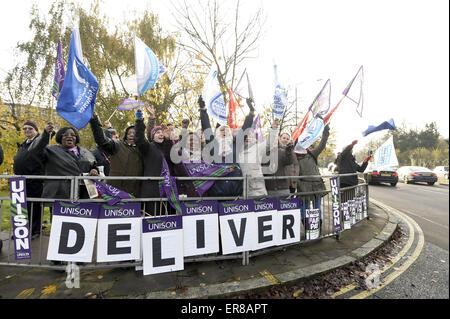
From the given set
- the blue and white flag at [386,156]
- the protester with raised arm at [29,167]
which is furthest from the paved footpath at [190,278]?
the blue and white flag at [386,156]

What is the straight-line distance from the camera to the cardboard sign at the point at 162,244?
8.47 feet

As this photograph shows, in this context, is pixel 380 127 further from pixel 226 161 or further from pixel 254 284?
pixel 254 284

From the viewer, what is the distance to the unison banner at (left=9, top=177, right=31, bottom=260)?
8.44 ft

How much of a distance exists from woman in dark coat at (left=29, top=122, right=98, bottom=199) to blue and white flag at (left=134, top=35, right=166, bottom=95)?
1.37m

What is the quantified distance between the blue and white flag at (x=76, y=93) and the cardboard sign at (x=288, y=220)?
305 cm

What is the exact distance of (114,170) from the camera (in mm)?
3111

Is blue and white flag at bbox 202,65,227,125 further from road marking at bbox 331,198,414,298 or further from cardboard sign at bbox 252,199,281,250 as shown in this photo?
road marking at bbox 331,198,414,298

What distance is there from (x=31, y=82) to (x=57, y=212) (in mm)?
17500

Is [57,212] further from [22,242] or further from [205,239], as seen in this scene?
[205,239]

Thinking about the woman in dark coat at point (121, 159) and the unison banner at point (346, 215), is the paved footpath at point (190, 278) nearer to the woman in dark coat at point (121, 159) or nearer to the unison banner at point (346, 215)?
the unison banner at point (346, 215)

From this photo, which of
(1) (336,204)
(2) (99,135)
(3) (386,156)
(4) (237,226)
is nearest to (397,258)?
(1) (336,204)

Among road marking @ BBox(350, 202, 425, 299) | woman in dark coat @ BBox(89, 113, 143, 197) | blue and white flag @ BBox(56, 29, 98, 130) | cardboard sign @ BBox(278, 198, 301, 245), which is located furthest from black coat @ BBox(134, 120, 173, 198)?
road marking @ BBox(350, 202, 425, 299)
